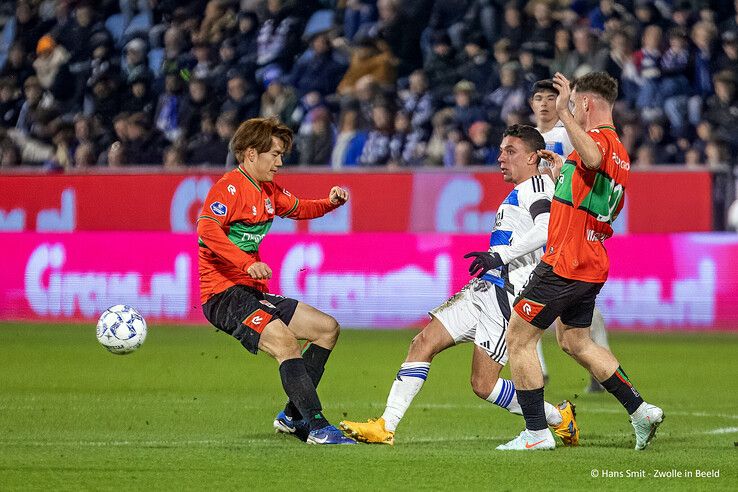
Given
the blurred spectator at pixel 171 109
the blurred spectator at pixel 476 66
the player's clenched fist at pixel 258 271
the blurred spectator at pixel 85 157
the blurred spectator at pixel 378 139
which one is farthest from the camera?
the blurred spectator at pixel 171 109

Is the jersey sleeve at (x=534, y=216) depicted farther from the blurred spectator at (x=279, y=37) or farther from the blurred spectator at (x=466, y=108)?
→ the blurred spectator at (x=279, y=37)

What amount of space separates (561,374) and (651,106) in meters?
5.87

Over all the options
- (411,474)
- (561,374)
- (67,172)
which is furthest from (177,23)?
(411,474)

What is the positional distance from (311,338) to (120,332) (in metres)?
2.03

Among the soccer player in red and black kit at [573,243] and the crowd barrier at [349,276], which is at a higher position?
the soccer player in red and black kit at [573,243]

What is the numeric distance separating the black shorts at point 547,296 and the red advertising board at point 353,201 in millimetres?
7927

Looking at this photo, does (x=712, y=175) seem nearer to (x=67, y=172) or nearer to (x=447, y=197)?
(x=447, y=197)

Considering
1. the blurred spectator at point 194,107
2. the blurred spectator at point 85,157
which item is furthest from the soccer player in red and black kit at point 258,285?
the blurred spectator at point 85,157

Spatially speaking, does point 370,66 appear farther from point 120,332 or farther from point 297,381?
point 297,381

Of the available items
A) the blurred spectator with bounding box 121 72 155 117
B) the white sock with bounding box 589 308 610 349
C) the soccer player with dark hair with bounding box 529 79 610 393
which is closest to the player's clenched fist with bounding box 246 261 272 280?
the soccer player with dark hair with bounding box 529 79 610 393

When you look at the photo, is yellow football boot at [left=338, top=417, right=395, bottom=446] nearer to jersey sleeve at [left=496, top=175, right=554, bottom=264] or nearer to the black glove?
the black glove

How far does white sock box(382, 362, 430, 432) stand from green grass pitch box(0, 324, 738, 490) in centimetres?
17

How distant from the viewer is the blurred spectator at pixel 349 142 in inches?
703

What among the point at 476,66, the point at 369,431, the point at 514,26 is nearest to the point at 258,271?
the point at 369,431
